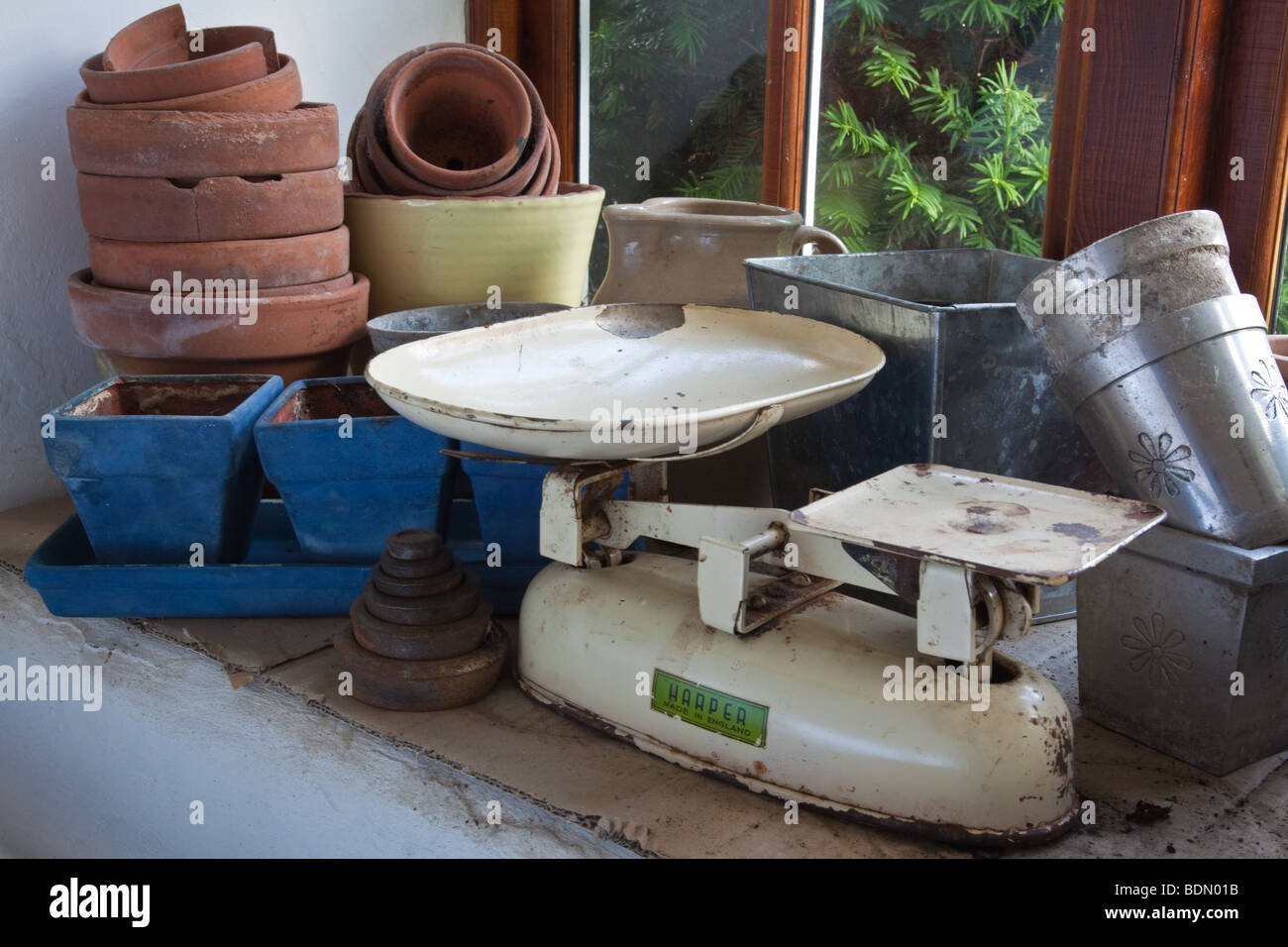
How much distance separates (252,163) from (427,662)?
860 mm

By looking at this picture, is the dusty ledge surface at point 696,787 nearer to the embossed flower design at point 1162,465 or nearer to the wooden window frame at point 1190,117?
the embossed flower design at point 1162,465

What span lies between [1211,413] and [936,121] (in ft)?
3.19

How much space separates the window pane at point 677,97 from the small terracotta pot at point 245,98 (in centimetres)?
81

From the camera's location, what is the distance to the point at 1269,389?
4.00 feet

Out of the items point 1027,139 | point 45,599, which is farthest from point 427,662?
point 1027,139

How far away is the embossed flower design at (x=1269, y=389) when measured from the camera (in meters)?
1.21

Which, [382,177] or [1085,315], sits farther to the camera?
[382,177]

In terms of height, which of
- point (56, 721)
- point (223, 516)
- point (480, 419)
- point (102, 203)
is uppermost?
point (102, 203)

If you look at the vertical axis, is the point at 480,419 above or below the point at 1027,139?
below

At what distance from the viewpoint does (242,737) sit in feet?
4.71

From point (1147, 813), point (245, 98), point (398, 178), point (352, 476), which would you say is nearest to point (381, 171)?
point (398, 178)

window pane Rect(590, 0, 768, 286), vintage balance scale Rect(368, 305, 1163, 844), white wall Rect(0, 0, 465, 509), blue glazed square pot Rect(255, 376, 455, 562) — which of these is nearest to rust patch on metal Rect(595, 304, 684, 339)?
vintage balance scale Rect(368, 305, 1163, 844)

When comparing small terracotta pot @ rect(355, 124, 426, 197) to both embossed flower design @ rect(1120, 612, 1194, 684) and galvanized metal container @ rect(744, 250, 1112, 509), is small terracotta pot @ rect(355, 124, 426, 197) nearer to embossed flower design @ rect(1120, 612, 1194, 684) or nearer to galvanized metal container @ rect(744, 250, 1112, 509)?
galvanized metal container @ rect(744, 250, 1112, 509)

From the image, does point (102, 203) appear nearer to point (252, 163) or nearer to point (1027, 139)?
point (252, 163)
